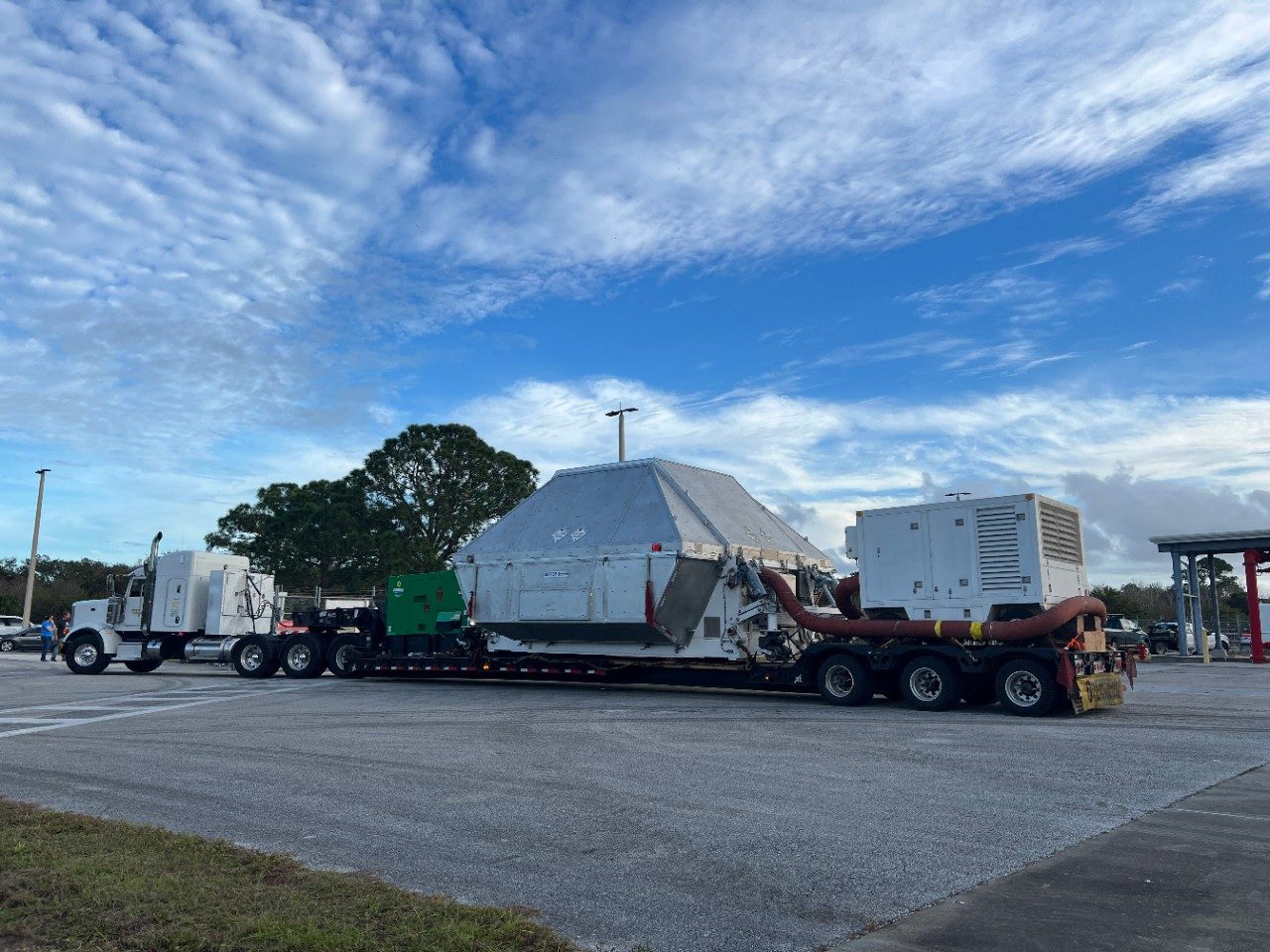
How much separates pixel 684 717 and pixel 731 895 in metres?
8.78

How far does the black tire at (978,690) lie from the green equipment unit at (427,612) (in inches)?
428

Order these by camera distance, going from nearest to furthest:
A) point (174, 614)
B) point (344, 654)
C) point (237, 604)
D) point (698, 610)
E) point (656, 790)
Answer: point (656, 790) < point (698, 610) < point (344, 654) < point (174, 614) < point (237, 604)

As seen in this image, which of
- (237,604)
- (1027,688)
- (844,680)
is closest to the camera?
(1027,688)

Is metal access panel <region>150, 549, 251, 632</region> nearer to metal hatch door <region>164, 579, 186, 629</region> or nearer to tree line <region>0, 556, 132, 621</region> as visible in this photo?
metal hatch door <region>164, 579, 186, 629</region>

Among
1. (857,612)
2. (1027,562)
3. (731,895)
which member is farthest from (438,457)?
(731,895)

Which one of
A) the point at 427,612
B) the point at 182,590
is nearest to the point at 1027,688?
the point at 427,612

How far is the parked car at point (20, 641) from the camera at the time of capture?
44812 millimetres

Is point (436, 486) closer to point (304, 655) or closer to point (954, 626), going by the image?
point (304, 655)

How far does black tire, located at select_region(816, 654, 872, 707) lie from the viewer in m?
16.1

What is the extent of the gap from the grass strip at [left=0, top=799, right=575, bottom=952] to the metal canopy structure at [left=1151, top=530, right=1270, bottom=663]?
3499 cm

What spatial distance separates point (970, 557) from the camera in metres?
15.5

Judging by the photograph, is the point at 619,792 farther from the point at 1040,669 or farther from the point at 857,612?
the point at 857,612

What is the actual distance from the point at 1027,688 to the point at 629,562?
7152 millimetres

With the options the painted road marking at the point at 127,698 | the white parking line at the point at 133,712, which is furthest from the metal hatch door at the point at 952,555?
the painted road marking at the point at 127,698
